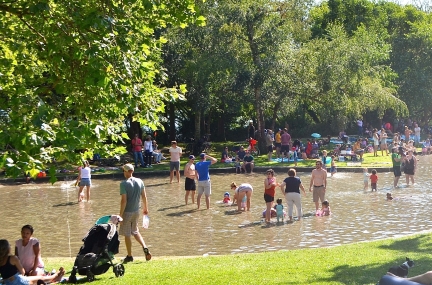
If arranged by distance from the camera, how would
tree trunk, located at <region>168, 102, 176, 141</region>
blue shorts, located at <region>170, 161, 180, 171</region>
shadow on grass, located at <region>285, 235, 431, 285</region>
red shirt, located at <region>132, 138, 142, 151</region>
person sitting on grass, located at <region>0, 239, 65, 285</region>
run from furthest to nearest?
tree trunk, located at <region>168, 102, 176, 141</region>, red shirt, located at <region>132, 138, 142, 151</region>, blue shorts, located at <region>170, 161, 180, 171</region>, shadow on grass, located at <region>285, 235, 431, 285</region>, person sitting on grass, located at <region>0, 239, 65, 285</region>

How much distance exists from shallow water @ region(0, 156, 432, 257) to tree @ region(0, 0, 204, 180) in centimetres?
482

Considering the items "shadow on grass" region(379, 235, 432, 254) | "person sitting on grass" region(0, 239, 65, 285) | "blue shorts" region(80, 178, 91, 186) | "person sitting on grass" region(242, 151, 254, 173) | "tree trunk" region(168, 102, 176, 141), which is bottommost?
"shadow on grass" region(379, 235, 432, 254)

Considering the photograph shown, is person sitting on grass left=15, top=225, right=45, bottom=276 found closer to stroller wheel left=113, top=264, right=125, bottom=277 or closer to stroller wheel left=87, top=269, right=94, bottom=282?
stroller wheel left=87, top=269, right=94, bottom=282

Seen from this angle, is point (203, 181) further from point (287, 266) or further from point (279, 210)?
point (287, 266)

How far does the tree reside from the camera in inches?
363

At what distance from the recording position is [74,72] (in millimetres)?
10953

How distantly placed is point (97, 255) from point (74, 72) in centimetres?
286

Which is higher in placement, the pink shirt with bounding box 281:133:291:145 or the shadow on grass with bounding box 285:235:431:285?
the pink shirt with bounding box 281:133:291:145

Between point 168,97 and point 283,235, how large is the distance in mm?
5769

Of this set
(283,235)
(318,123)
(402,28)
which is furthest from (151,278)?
(402,28)

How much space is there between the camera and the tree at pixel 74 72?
30.3 ft

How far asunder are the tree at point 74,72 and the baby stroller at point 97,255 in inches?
53.8

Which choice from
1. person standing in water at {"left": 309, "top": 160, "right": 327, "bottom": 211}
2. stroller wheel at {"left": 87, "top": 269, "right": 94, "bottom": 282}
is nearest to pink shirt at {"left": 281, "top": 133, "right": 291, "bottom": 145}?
person standing in water at {"left": 309, "top": 160, "right": 327, "bottom": 211}

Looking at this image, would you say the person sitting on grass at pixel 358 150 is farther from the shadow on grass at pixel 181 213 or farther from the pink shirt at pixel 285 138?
the shadow on grass at pixel 181 213
